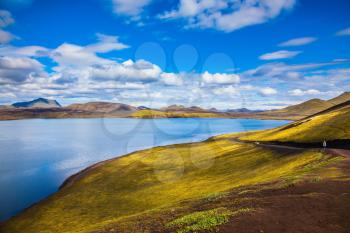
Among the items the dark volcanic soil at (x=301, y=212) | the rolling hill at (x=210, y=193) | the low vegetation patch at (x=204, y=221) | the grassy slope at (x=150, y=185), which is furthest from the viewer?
the grassy slope at (x=150, y=185)

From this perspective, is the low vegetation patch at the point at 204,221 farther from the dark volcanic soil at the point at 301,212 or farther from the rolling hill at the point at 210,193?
the dark volcanic soil at the point at 301,212

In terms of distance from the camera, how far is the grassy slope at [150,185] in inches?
2069

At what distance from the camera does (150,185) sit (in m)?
75.8

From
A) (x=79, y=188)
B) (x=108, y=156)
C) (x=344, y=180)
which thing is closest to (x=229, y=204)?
(x=344, y=180)

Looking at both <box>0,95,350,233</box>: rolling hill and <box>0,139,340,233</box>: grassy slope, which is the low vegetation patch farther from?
<box>0,139,340,233</box>: grassy slope

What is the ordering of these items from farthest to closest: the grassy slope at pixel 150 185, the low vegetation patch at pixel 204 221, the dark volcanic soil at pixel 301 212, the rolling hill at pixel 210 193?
the grassy slope at pixel 150 185
the rolling hill at pixel 210 193
the low vegetation patch at pixel 204 221
the dark volcanic soil at pixel 301 212

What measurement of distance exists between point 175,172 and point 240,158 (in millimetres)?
19576

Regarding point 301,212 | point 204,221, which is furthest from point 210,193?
point 301,212

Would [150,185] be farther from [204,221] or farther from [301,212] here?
[301,212]

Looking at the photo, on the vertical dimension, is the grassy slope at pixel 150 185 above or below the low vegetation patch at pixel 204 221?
below

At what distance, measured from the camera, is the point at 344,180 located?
36.0m

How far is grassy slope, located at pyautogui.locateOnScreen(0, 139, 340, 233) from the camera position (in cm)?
5256

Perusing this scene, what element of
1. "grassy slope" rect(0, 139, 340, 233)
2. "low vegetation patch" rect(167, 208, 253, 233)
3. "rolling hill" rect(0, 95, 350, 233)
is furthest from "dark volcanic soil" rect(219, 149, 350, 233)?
"grassy slope" rect(0, 139, 340, 233)

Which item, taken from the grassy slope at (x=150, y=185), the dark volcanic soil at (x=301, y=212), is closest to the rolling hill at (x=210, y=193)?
the dark volcanic soil at (x=301, y=212)
